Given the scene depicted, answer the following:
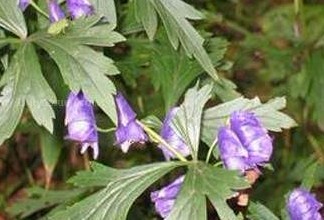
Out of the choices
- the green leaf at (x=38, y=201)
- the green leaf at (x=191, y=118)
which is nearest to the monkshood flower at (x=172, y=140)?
the green leaf at (x=191, y=118)

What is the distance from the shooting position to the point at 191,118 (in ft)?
3.88

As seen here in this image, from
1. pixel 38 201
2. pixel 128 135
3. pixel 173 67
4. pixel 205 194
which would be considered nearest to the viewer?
pixel 205 194

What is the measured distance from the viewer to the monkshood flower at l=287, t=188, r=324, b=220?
1.13m

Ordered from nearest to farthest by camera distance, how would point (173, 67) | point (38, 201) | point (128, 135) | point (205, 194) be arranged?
point (205, 194), point (128, 135), point (173, 67), point (38, 201)

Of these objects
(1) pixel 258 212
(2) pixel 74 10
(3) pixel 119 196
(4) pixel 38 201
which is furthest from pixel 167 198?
(4) pixel 38 201

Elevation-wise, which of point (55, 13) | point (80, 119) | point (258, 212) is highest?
point (55, 13)

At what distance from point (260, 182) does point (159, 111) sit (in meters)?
0.54

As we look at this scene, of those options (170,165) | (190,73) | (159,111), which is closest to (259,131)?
(170,165)

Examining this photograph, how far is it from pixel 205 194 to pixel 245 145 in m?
Answer: 0.08

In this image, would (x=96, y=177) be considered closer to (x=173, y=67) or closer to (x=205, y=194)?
(x=205, y=194)

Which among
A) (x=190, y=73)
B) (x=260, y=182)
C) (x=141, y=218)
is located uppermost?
(x=190, y=73)

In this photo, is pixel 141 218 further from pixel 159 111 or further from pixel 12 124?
pixel 12 124

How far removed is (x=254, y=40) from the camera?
2.28 m

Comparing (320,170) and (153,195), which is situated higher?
(153,195)
